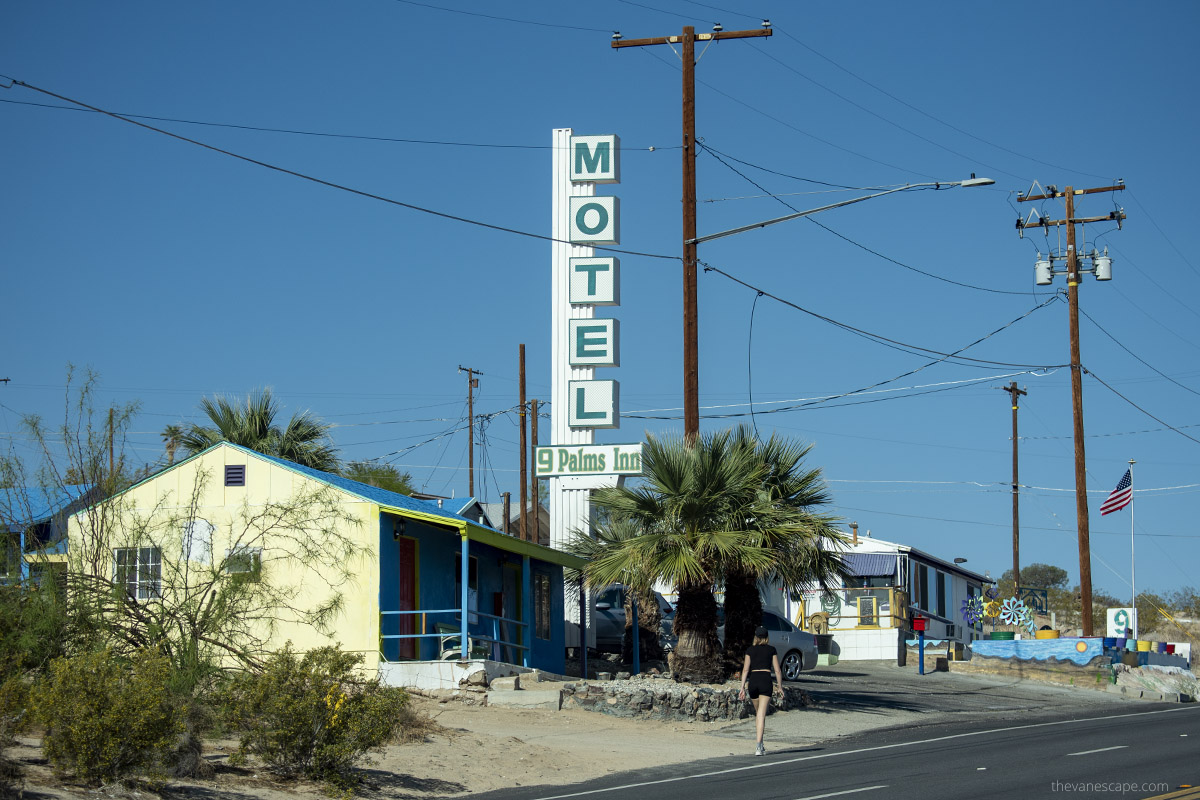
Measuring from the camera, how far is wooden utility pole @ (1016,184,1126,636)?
34531mm

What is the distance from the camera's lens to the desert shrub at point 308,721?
12250 millimetres

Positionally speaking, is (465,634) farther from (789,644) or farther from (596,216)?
(596,216)

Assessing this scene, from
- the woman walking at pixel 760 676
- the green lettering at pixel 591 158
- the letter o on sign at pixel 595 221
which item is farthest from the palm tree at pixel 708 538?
the green lettering at pixel 591 158

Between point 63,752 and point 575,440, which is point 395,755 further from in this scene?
point 575,440

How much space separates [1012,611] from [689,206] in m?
25.0

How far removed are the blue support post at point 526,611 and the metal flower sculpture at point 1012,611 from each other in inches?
910

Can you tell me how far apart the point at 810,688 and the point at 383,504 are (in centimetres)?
1130

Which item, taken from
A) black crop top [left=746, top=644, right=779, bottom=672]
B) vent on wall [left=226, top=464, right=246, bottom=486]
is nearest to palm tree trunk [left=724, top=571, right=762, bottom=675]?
black crop top [left=746, top=644, right=779, bottom=672]

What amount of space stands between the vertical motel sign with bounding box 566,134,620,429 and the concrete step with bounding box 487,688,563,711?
10550mm

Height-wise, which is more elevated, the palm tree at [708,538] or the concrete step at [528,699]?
the palm tree at [708,538]

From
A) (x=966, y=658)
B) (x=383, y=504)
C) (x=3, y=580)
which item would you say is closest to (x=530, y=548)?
(x=383, y=504)

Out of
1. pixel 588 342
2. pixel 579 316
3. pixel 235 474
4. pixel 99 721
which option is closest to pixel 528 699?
pixel 235 474

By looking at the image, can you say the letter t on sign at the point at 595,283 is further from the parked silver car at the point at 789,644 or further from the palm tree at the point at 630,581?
the parked silver car at the point at 789,644

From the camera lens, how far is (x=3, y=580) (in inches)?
547
